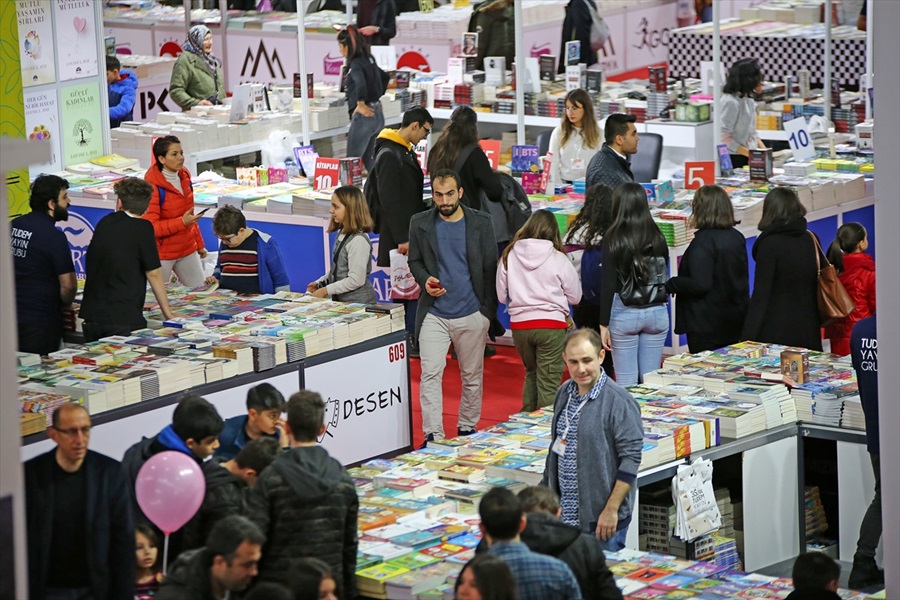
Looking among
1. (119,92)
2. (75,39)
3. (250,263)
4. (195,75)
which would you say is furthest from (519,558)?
(119,92)

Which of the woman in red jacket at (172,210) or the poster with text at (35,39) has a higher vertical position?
the poster with text at (35,39)

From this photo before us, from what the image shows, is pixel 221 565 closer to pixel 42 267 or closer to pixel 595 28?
pixel 42 267

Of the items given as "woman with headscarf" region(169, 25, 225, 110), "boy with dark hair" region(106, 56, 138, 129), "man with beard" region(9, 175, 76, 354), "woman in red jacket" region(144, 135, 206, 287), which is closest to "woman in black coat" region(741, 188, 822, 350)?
"woman in red jacket" region(144, 135, 206, 287)

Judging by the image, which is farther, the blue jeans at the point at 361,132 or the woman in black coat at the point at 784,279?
the blue jeans at the point at 361,132

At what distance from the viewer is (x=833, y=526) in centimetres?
838

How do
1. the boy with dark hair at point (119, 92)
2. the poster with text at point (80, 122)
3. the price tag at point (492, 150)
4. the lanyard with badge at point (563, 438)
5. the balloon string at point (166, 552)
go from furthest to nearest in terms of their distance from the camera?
the boy with dark hair at point (119, 92)
the poster with text at point (80, 122)
the price tag at point (492, 150)
the lanyard with badge at point (563, 438)
the balloon string at point (166, 552)

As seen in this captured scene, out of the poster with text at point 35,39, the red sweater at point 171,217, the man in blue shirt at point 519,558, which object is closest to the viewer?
the man in blue shirt at point 519,558

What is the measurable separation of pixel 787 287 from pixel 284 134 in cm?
599

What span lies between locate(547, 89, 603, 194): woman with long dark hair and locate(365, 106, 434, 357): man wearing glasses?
4.71ft

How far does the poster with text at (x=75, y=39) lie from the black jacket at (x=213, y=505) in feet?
25.1

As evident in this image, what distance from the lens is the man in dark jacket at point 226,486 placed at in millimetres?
6043

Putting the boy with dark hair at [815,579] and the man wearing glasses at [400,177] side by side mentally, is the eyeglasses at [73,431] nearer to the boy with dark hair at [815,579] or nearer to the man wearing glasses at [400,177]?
the boy with dark hair at [815,579]

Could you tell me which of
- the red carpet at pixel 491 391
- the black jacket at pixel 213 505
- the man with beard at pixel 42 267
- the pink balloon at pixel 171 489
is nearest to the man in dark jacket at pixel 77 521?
the pink balloon at pixel 171 489

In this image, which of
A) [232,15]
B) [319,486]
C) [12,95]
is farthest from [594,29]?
[319,486]
